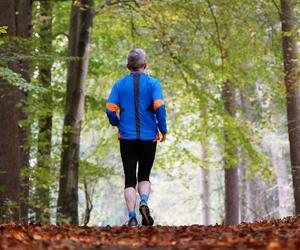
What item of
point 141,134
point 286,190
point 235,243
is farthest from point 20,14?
point 286,190

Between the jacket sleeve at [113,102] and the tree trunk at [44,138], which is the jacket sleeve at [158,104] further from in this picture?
the tree trunk at [44,138]

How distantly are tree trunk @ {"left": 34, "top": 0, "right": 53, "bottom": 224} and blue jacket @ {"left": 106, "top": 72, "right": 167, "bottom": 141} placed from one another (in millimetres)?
6564

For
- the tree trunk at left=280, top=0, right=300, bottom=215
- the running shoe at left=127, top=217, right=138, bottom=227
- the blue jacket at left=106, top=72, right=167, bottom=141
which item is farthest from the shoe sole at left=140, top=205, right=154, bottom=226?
the tree trunk at left=280, top=0, right=300, bottom=215

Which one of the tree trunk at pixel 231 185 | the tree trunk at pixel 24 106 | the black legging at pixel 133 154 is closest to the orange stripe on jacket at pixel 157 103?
the black legging at pixel 133 154

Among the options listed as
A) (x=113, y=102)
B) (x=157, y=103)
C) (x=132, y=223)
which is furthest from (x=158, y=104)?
(x=132, y=223)

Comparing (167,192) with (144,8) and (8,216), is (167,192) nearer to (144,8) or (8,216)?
(144,8)

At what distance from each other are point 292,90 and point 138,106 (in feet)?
21.2

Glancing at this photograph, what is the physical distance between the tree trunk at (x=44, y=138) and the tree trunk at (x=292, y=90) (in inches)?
215

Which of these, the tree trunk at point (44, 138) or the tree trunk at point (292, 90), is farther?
the tree trunk at point (44, 138)

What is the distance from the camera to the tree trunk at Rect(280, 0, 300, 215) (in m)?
13.4

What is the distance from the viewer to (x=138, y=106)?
27.4 ft

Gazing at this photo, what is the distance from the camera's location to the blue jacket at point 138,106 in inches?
327

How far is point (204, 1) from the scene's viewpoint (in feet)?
56.5

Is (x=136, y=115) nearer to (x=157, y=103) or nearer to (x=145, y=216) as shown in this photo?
(x=157, y=103)
